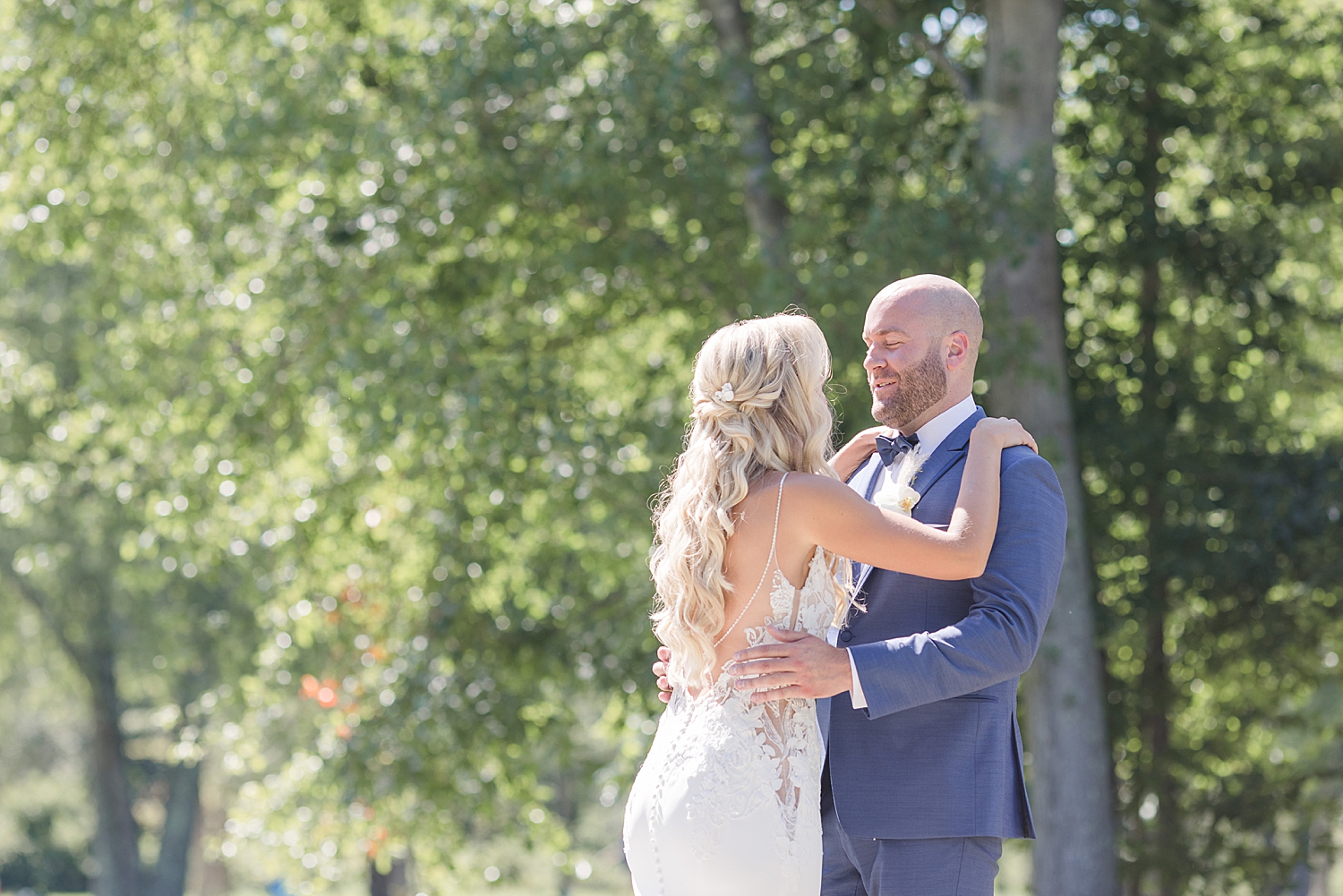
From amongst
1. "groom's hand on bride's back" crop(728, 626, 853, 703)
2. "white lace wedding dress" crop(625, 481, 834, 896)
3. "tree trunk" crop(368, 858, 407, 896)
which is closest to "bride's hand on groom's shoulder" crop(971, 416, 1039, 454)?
"white lace wedding dress" crop(625, 481, 834, 896)

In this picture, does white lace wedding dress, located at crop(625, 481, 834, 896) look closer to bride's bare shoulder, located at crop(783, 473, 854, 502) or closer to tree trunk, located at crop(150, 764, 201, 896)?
bride's bare shoulder, located at crop(783, 473, 854, 502)

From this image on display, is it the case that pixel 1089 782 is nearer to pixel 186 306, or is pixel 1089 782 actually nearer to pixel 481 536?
pixel 481 536

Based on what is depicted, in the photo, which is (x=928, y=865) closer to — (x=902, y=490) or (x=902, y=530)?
(x=902, y=530)

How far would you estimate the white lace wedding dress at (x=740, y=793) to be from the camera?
308 cm

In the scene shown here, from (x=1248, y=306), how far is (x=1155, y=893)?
416cm

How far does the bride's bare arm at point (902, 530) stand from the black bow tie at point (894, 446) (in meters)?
0.33

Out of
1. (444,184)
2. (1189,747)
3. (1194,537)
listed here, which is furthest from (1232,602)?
(444,184)

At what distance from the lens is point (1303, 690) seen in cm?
964

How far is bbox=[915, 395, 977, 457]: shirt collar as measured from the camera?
336 cm

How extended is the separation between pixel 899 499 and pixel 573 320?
6.46m

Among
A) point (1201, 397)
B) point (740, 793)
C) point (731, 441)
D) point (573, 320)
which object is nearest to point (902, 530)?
point (731, 441)

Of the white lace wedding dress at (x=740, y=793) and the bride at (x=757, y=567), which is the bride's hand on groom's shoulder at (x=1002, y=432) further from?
the white lace wedding dress at (x=740, y=793)

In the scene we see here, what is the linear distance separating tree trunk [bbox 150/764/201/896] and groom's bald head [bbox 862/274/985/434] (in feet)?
76.8

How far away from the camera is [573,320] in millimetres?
9562
